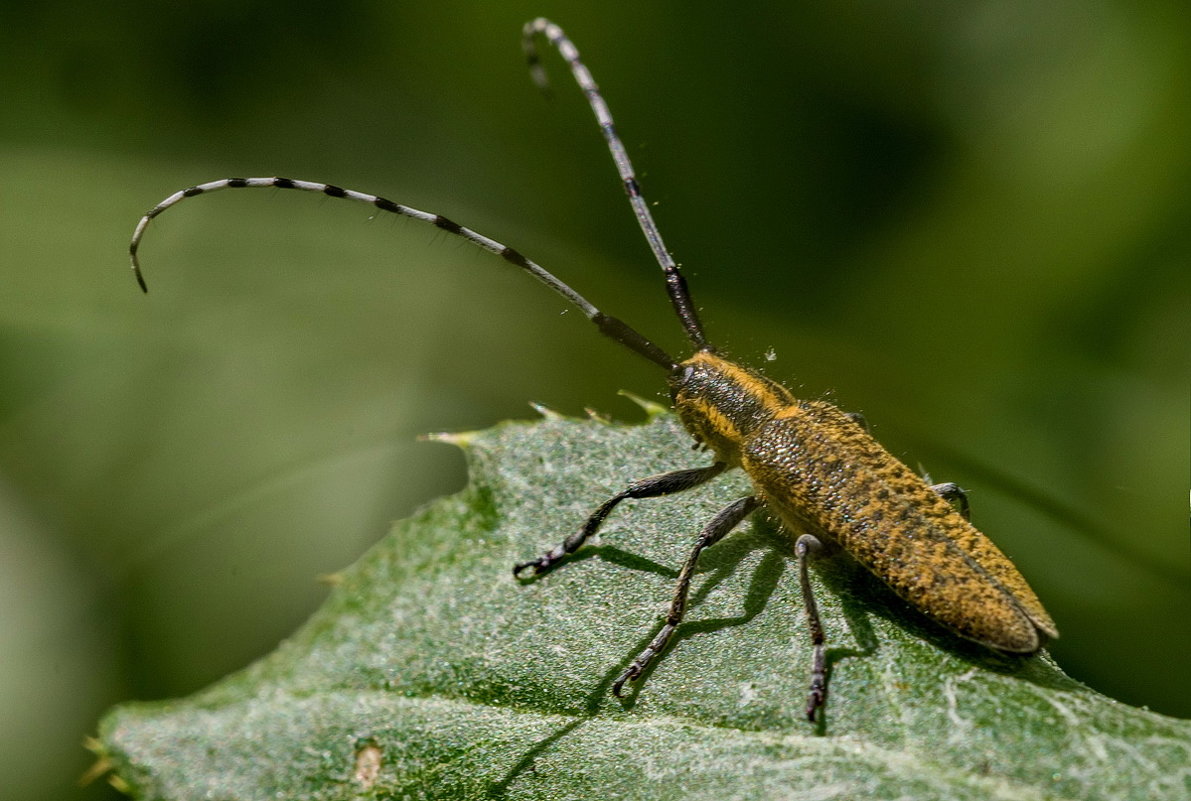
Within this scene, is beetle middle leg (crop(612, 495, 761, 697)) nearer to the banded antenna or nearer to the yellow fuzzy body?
the yellow fuzzy body

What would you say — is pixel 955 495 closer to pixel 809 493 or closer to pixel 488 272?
pixel 809 493

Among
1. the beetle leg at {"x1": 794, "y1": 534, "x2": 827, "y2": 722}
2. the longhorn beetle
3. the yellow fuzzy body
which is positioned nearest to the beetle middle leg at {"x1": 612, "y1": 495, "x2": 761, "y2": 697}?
the longhorn beetle

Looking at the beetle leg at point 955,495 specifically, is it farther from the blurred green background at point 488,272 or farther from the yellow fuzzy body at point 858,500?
the blurred green background at point 488,272

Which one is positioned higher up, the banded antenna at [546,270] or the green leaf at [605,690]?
the banded antenna at [546,270]

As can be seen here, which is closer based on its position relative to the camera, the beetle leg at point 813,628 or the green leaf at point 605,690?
the green leaf at point 605,690

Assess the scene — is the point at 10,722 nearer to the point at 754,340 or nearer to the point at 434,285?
the point at 434,285

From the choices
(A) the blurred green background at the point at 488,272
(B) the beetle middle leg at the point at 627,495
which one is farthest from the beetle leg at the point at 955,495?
(A) the blurred green background at the point at 488,272
